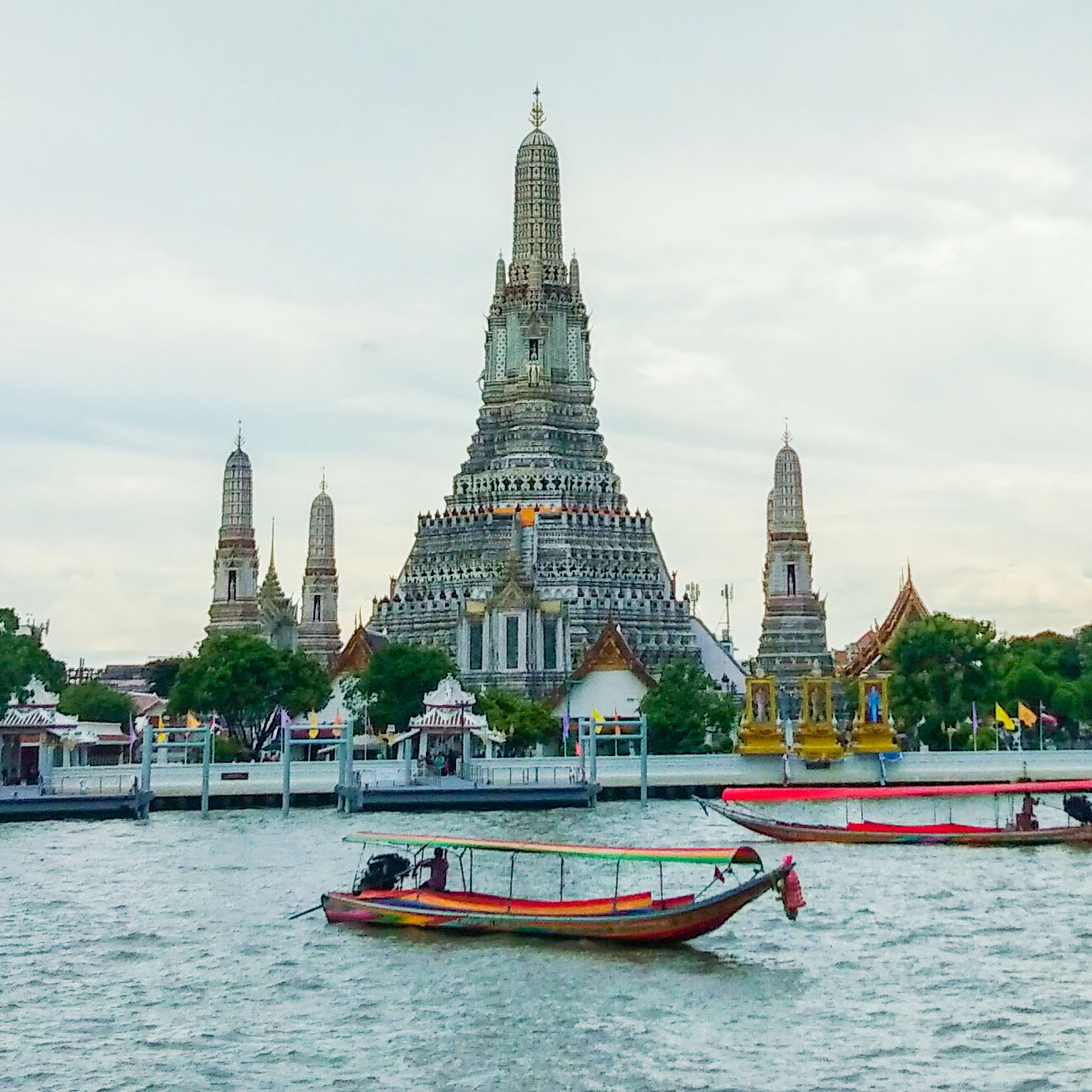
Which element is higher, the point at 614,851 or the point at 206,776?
the point at 206,776

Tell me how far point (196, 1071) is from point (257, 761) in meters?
59.2

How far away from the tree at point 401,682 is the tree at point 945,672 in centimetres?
1832

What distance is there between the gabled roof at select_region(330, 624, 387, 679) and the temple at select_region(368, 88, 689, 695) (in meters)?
3.73

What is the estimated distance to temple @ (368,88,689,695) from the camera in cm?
10519

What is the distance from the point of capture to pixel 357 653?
345 ft

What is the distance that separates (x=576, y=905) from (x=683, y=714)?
48.4 m

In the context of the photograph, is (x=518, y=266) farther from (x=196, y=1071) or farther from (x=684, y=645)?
(x=196, y=1071)

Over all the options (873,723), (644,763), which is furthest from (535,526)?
(644,763)

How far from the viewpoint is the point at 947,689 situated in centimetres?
9256

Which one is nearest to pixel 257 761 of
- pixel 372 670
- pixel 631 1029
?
pixel 372 670

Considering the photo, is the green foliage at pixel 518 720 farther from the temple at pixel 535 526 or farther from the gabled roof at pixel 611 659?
the temple at pixel 535 526

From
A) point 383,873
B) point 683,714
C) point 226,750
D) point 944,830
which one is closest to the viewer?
point 383,873

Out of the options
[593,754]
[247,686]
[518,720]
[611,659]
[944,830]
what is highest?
[611,659]

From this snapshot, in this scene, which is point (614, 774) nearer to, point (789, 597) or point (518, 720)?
point (518, 720)
